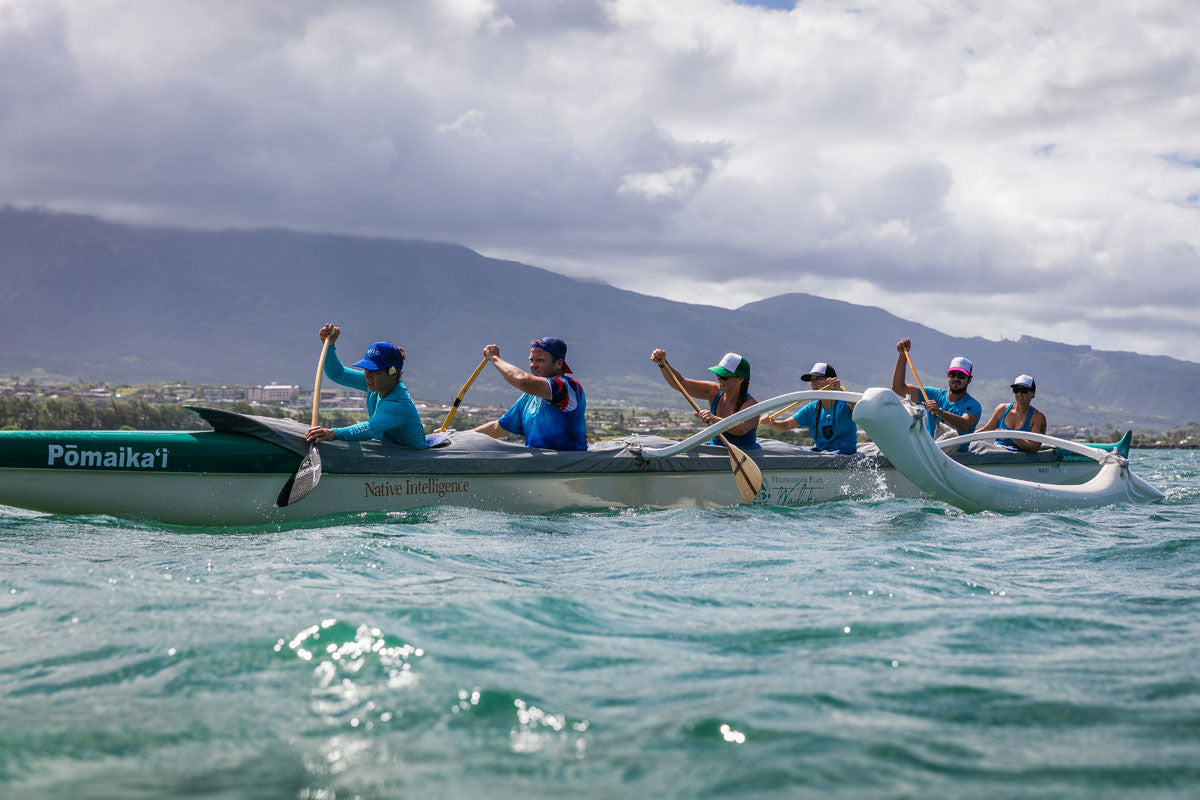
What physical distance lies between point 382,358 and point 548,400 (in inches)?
69.1

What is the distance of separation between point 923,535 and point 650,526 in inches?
95.5

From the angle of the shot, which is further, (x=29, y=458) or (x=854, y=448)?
(x=854, y=448)

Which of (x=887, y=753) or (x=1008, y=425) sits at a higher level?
(x=1008, y=425)

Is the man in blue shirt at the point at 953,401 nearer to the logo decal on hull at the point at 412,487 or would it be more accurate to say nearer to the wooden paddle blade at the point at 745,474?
→ the wooden paddle blade at the point at 745,474

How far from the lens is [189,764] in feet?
9.72

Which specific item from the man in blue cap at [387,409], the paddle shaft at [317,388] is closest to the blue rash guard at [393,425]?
the man in blue cap at [387,409]

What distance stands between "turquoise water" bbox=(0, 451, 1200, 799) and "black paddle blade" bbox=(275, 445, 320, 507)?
1.85 meters

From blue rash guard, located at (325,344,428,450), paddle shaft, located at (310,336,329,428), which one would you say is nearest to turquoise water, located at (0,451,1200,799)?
blue rash guard, located at (325,344,428,450)

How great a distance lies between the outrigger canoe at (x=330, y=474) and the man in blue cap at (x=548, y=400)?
1.32 ft

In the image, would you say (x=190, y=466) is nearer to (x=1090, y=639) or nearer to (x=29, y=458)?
(x=29, y=458)

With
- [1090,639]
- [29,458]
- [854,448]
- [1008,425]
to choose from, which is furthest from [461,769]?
Answer: [1008,425]

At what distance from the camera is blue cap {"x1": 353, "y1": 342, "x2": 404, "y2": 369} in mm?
9359

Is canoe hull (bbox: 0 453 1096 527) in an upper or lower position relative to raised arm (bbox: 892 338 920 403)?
lower

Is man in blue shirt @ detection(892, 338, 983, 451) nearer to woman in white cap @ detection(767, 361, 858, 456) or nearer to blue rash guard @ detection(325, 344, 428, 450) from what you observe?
woman in white cap @ detection(767, 361, 858, 456)
